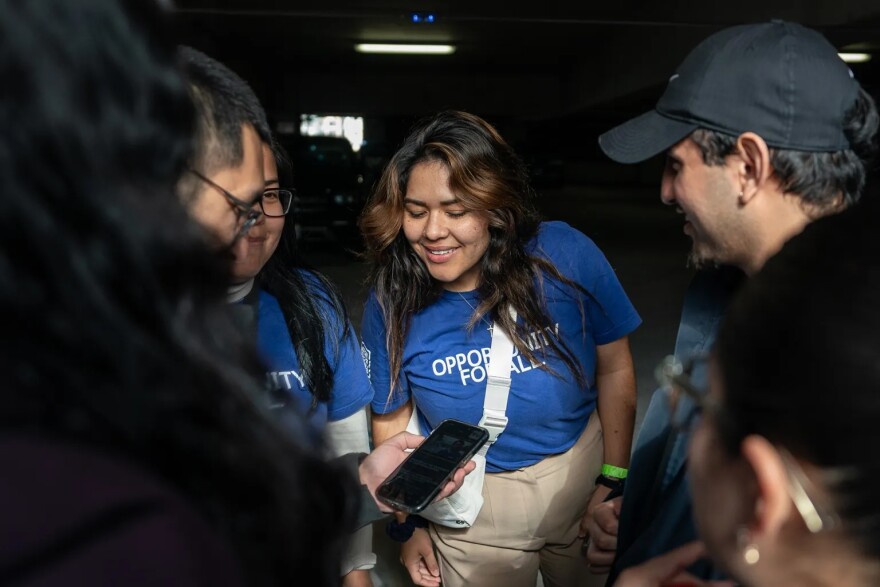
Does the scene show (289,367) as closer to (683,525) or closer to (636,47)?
(683,525)

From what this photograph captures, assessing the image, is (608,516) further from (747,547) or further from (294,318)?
(747,547)

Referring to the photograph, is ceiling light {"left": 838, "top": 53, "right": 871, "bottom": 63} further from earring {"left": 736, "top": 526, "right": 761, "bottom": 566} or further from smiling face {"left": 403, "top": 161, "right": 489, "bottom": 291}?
earring {"left": 736, "top": 526, "right": 761, "bottom": 566}

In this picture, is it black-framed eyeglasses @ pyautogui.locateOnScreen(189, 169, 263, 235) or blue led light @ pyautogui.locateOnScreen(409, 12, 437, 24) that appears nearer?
black-framed eyeglasses @ pyautogui.locateOnScreen(189, 169, 263, 235)

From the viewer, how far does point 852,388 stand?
2.23 feet

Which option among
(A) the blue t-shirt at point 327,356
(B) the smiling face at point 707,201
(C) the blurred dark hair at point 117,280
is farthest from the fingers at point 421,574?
(C) the blurred dark hair at point 117,280

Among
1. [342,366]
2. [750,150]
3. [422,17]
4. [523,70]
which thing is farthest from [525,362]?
[523,70]

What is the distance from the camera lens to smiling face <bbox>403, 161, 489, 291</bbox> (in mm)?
2234

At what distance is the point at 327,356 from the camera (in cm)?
192

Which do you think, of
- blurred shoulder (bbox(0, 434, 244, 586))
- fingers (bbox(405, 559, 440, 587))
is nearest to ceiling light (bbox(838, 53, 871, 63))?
fingers (bbox(405, 559, 440, 587))

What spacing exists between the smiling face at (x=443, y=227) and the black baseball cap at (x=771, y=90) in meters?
0.78

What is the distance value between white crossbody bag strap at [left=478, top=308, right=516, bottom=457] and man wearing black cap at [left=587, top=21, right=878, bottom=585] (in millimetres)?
570

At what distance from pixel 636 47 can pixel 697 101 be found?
12450 mm

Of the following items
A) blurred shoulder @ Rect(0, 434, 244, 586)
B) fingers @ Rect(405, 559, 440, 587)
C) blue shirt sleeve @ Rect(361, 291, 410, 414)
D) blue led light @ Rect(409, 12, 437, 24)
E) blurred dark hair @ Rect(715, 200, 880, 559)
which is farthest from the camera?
blue led light @ Rect(409, 12, 437, 24)


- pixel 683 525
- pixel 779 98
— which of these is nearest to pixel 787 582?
pixel 683 525
